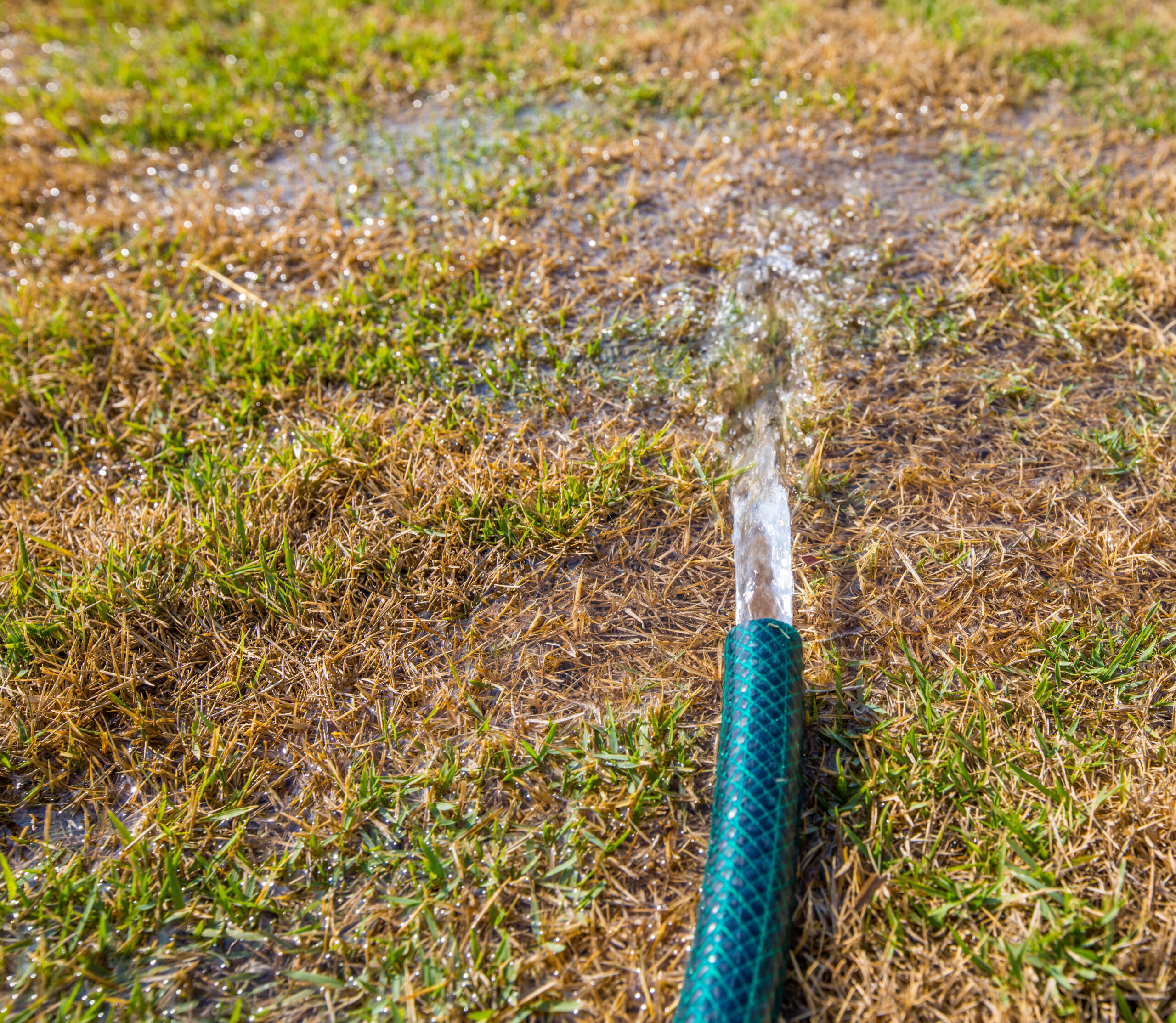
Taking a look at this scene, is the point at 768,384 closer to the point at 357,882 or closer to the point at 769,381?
the point at 769,381

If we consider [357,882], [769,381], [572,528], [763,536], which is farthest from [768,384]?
[357,882]

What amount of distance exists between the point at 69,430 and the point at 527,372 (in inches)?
60.7

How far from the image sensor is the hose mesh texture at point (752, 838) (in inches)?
56.8

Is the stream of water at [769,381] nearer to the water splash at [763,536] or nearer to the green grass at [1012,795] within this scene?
the water splash at [763,536]

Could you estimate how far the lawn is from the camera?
5.51ft

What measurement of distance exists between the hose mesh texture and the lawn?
0.16 meters

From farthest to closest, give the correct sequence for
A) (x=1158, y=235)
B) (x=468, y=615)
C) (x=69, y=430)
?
1. (x=1158, y=235)
2. (x=69, y=430)
3. (x=468, y=615)

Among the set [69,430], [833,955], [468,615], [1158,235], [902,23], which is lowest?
[833,955]

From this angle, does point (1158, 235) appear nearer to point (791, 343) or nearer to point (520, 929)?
point (791, 343)

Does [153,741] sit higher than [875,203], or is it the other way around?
[875,203]

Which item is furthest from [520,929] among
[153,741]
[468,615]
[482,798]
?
[153,741]

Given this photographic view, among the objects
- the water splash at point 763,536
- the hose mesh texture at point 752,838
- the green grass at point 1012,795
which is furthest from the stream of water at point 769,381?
the green grass at point 1012,795

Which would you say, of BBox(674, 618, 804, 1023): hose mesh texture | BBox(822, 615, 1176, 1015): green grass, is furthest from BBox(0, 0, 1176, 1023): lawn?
BBox(674, 618, 804, 1023): hose mesh texture

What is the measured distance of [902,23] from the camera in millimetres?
4051
